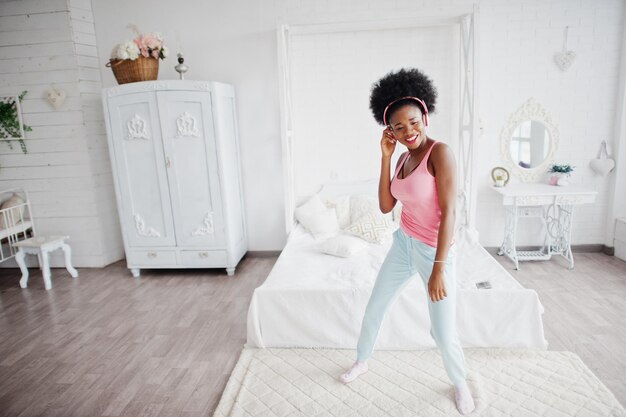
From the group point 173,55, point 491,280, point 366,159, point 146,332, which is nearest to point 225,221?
point 146,332

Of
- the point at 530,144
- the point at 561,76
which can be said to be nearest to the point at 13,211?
the point at 530,144

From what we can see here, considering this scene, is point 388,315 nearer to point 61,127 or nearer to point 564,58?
point 564,58

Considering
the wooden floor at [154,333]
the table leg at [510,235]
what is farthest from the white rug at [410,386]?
the table leg at [510,235]

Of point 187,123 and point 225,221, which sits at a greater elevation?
point 187,123

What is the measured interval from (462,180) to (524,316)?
173 centimetres

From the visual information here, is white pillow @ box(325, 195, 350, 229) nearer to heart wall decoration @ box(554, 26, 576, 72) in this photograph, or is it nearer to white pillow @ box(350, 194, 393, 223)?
white pillow @ box(350, 194, 393, 223)

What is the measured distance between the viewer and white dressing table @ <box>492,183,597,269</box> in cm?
360

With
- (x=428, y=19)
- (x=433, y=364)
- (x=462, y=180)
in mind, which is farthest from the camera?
(x=462, y=180)

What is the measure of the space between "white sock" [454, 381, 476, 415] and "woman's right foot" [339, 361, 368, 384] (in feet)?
1.65

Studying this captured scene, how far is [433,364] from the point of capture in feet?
7.54

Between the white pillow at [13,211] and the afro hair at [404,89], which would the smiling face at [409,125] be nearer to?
the afro hair at [404,89]

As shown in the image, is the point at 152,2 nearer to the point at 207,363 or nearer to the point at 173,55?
the point at 173,55

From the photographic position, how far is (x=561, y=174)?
151 inches

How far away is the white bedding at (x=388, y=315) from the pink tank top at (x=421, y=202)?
69cm
